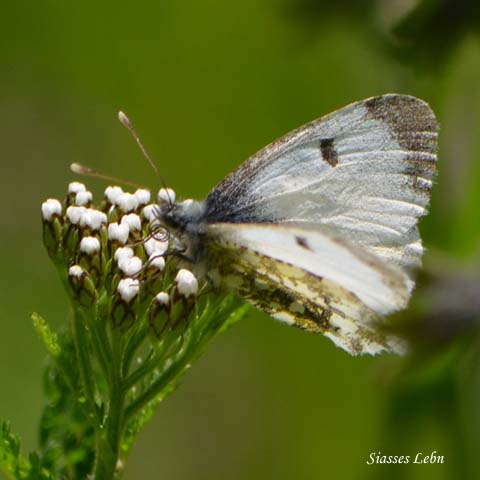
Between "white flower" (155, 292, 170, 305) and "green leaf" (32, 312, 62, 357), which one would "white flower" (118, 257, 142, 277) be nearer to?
"white flower" (155, 292, 170, 305)

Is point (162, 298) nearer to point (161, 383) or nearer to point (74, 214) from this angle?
point (161, 383)

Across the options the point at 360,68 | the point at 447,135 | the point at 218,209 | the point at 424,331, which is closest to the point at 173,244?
the point at 218,209

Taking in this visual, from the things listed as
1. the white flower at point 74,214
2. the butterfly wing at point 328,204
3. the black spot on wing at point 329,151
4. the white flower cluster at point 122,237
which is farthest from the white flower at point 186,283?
the black spot on wing at point 329,151

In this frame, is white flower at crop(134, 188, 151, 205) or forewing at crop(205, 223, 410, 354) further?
white flower at crop(134, 188, 151, 205)

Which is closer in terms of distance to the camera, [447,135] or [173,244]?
[173,244]

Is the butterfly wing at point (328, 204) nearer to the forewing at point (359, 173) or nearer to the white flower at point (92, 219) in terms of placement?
the forewing at point (359, 173)

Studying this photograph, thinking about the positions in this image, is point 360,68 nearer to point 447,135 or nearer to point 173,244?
point 447,135

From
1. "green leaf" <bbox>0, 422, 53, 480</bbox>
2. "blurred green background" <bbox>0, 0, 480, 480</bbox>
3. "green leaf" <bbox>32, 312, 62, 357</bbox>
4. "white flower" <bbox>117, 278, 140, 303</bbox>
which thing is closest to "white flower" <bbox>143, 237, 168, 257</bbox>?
"white flower" <bbox>117, 278, 140, 303</bbox>
